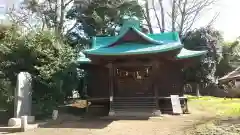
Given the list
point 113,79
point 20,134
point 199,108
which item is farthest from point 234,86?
point 20,134

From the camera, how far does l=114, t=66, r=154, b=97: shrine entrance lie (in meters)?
17.6

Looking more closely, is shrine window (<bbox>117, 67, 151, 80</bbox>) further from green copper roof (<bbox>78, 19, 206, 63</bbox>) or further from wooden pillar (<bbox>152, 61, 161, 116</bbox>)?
green copper roof (<bbox>78, 19, 206, 63</bbox>)

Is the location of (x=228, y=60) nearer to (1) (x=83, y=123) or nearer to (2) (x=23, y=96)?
(1) (x=83, y=123)

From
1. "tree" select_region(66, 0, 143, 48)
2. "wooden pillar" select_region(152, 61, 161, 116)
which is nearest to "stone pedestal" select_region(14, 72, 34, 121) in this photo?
"wooden pillar" select_region(152, 61, 161, 116)

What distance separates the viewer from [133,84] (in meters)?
17.9

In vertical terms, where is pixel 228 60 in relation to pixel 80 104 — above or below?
above

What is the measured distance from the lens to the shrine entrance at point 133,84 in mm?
17578

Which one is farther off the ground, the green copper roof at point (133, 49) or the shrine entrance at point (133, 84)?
the green copper roof at point (133, 49)

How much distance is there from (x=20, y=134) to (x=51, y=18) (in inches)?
863

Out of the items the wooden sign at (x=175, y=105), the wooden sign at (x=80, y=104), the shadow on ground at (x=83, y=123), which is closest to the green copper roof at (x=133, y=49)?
the wooden sign at (x=175, y=105)

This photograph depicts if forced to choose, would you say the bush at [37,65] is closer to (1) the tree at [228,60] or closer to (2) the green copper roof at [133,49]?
(2) the green copper roof at [133,49]

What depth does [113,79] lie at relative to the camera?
1717 cm

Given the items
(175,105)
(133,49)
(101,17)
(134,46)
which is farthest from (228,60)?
(133,49)

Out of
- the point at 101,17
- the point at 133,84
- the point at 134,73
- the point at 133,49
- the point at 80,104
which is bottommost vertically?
the point at 80,104
